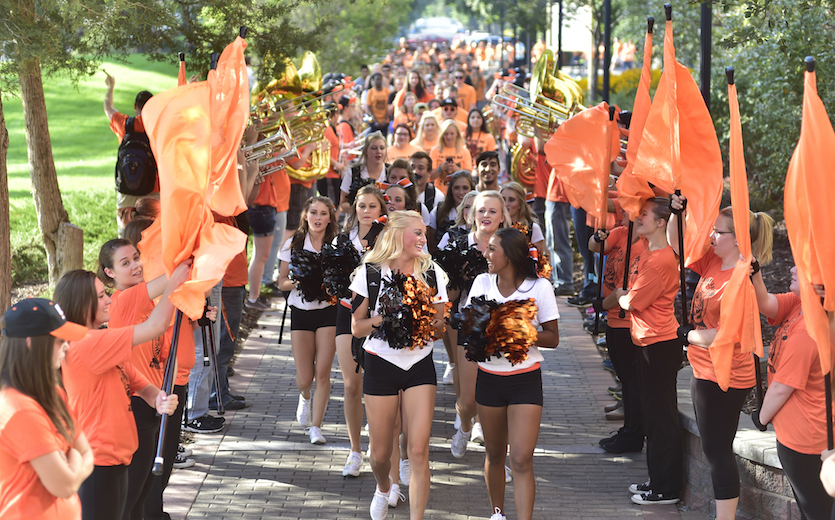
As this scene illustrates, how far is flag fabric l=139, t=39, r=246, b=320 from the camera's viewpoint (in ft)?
13.8

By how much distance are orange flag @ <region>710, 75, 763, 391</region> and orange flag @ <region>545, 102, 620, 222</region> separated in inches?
71.9

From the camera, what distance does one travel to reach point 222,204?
4793 millimetres

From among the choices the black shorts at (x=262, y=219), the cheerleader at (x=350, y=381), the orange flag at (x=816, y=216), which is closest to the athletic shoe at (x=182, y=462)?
the cheerleader at (x=350, y=381)

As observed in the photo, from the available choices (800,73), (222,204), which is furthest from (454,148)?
(222,204)

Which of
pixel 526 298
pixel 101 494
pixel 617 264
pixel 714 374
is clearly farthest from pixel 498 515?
pixel 101 494

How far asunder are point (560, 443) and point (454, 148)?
223 inches

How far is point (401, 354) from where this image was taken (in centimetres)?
536

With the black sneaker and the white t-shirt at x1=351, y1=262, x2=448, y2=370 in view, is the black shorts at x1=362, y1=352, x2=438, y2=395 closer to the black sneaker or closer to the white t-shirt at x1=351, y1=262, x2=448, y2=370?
the white t-shirt at x1=351, y1=262, x2=448, y2=370

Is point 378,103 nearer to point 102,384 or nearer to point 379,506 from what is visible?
point 379,506

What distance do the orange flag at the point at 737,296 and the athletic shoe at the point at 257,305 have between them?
7.21 m

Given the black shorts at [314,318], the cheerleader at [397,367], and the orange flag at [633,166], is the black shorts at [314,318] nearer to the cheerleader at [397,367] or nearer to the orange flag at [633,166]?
the cheerleader at [397,367]

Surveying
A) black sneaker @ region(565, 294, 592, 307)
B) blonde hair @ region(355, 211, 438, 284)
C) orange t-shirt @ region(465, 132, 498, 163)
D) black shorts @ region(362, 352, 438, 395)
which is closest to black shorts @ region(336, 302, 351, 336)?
blonde hair @ region(355, 211, 438, 284)

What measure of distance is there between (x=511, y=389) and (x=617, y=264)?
1.89 metres

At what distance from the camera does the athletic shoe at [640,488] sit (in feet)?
19.4
